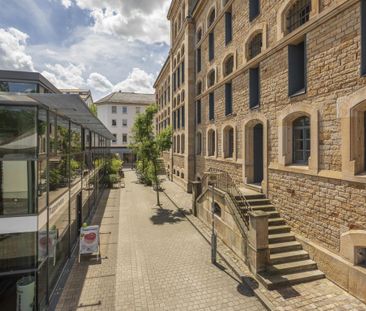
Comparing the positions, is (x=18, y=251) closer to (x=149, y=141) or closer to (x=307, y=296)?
(x=307, y=296)

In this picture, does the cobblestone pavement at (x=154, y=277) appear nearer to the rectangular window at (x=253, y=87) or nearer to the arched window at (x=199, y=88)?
the rectangular window at (x=253, y=87)

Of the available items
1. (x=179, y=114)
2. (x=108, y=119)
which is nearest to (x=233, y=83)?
(x=179, y=114)

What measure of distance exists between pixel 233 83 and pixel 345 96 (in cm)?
769

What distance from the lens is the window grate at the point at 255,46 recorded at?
12.5 m

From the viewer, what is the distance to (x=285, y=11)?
1011 centimetres

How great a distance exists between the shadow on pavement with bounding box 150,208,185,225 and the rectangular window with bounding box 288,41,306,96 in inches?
377

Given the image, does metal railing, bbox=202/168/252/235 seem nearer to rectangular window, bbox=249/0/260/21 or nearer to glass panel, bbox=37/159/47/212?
glass panel, bbox=37/159/47/212

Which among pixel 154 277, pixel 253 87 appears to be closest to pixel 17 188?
pixel 154 277

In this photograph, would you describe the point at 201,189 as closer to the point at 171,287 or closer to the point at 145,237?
the point at 145,237

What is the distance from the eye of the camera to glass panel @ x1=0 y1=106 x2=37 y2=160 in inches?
254

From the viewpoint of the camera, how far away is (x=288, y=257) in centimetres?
868

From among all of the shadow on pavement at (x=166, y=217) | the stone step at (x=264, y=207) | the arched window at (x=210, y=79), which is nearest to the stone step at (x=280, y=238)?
the stone step at (x=264, y=207)

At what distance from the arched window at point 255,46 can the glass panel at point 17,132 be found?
10.7 m

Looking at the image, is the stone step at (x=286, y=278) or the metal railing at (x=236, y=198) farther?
the metal railing at (x=236, y=198)
